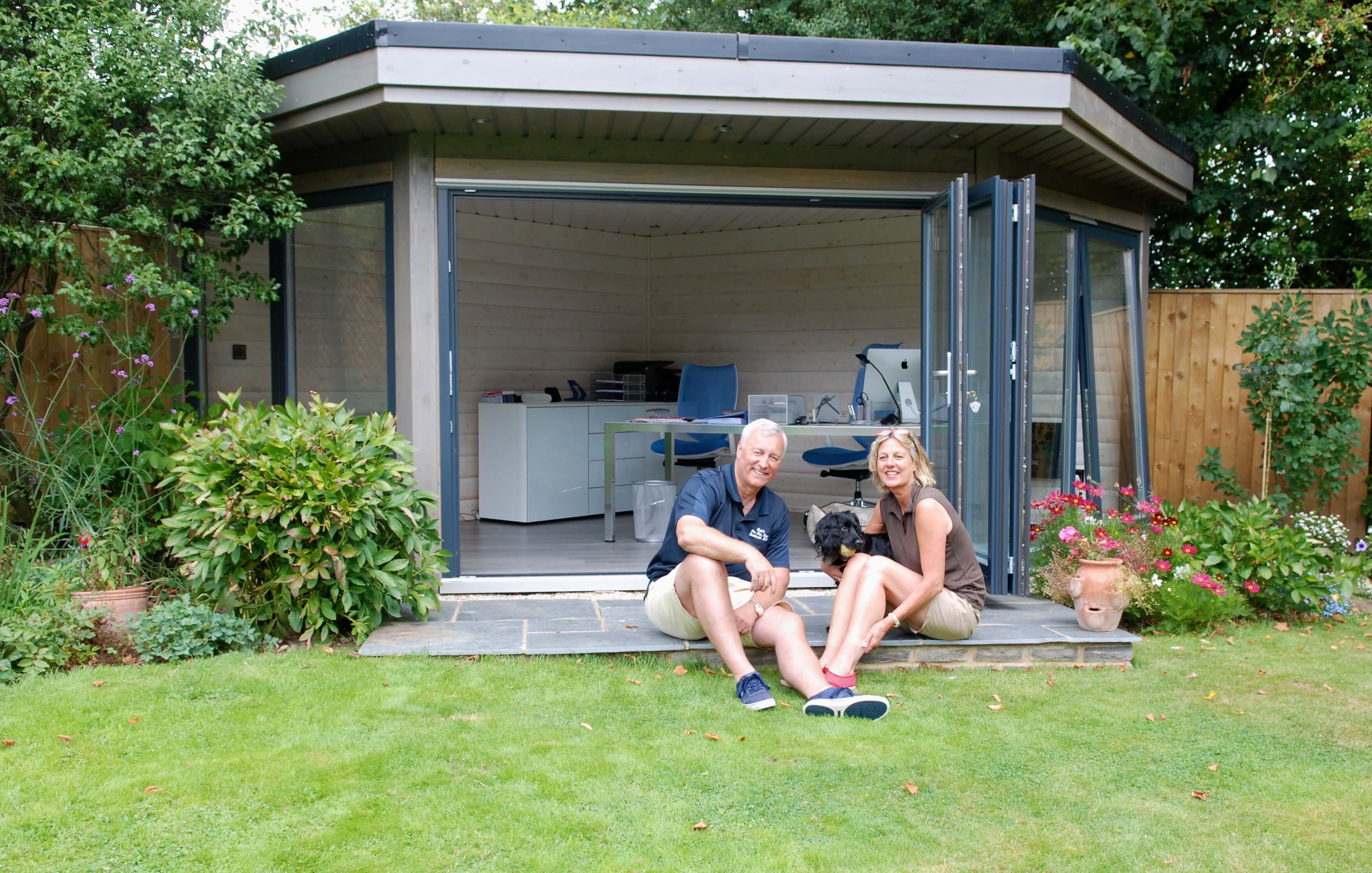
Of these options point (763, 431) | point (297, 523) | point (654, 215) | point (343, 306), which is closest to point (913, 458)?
point (763, 431)

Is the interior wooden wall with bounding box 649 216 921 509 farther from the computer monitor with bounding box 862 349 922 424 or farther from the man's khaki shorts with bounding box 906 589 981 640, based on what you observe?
the man's khaki shorts with bounding box 906 589 981 640

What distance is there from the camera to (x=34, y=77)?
4082 mm

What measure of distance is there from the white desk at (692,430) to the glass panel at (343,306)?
169cm

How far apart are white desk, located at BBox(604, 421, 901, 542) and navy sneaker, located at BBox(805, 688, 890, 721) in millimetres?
2236

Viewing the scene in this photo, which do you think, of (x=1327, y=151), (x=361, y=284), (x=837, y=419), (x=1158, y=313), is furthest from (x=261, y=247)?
(x=1327, y=151)

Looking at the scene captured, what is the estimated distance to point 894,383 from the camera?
5832 mm

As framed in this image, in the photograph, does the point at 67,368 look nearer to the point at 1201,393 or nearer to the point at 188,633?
the point at 188,633

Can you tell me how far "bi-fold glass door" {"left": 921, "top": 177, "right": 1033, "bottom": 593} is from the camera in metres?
4.55

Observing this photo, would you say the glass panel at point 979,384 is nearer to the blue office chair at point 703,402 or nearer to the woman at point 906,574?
the woman at point 906,574

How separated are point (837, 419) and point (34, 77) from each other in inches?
166

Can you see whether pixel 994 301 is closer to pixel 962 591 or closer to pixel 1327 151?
pixel 962 591

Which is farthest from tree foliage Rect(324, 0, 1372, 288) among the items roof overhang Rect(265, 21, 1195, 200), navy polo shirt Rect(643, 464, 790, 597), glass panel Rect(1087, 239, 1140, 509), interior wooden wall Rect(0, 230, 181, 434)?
interior wooden wall Rect(0, 230, 181, 434)

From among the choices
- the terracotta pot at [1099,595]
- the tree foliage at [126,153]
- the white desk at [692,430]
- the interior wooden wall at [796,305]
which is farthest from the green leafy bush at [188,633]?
the interior wooden wall at [796,305]

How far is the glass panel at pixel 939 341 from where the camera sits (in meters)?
4.78
